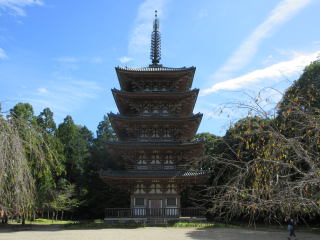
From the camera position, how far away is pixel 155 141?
19.4m

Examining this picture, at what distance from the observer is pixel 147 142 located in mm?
19375

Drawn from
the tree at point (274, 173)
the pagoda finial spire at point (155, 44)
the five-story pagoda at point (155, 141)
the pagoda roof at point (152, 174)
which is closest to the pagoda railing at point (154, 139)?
the five-story pagoda at point (155, 141)

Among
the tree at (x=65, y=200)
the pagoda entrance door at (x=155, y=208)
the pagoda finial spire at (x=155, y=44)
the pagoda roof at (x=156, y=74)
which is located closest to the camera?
the pagoda entrance door at (x=155, y=208)

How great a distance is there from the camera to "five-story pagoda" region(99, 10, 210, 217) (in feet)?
58.8

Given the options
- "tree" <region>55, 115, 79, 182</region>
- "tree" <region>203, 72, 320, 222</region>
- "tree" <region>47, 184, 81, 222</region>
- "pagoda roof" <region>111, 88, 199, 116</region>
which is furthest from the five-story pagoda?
"tree" <region>55, 115, 79, 182</region>

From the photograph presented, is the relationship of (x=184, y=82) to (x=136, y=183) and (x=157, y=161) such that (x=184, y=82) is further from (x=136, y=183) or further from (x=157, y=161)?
(x=136, y=183)

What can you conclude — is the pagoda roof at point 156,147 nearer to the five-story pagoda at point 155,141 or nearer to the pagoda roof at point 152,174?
the five-story pagoda at point 155,141

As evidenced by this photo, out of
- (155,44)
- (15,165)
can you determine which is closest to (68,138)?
(155,44)

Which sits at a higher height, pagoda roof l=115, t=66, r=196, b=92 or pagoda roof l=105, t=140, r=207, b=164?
pagoda roof l=115, t=66, r=196, b=92

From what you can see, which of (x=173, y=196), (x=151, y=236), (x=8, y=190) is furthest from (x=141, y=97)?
(x=8, y=190)

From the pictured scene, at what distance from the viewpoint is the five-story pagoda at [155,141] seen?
58.8ft

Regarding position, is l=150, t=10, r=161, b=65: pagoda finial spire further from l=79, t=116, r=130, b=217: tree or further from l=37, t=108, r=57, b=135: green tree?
l=37, t=108, r=57, b=135: green tree

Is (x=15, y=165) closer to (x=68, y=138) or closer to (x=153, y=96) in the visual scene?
(x=153, y=96)

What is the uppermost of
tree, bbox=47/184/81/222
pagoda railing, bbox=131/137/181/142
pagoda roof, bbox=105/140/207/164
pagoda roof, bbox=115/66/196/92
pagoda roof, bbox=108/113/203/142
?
pagoda roof, bbox=115/66/196/92
